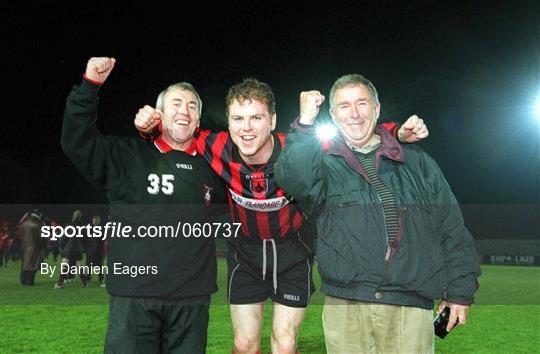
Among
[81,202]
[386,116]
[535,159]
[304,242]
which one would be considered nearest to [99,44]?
[81,202]

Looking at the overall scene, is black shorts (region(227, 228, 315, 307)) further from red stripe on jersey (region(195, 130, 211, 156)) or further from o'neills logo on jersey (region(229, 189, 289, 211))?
red stripe on jersey (region(195, 130, 211, 156))

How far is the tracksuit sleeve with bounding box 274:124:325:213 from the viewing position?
3.38 metres

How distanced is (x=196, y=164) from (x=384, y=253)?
5.06 feet

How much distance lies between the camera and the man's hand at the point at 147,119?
3.83m

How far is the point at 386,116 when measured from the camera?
48562 millimetres

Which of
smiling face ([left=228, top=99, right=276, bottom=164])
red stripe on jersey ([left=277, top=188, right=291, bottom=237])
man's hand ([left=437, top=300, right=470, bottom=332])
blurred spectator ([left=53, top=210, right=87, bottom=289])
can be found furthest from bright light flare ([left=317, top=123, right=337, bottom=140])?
blurred spectator ([left=53, top=210, right=87, bottom=289])

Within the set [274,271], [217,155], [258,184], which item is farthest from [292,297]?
[217,155]

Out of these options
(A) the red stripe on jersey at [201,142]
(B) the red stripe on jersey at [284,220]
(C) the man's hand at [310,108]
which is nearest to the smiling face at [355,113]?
(C) the man's hand at [310,108]

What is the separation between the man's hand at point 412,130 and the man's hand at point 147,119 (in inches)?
65.3

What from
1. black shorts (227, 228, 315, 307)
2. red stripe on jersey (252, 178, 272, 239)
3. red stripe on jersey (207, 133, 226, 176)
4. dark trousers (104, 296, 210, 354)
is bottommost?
dark trousers (104, 296, 210, 354)

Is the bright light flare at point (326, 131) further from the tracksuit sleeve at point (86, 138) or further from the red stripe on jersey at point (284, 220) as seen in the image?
the tracksuit sleeve at point (86, 138)

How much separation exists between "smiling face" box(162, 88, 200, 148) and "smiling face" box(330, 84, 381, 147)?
106 cm

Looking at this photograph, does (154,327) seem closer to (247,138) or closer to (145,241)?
(145,241)

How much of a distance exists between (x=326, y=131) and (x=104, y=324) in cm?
586
